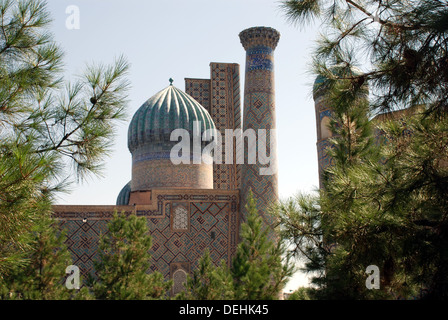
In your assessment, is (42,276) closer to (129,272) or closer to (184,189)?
(129,272)

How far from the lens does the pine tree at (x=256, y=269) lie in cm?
532

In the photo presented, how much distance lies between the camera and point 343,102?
395 cm

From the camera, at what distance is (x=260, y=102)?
37.9 ft

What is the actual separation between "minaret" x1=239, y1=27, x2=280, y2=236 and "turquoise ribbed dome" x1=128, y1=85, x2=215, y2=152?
2.10 m

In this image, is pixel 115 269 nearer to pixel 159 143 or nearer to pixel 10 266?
pixel 10 266

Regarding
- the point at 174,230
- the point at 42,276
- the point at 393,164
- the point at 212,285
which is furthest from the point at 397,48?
the point at 174,230

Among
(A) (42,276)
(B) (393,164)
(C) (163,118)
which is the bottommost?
(A) (42,276)

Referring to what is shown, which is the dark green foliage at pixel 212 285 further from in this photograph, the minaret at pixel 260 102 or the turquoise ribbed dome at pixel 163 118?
the turquoise ribbed dome at pixel 163 118

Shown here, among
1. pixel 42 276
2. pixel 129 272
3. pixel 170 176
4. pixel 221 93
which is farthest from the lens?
pixel 221 93

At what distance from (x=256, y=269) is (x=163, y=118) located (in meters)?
8.28

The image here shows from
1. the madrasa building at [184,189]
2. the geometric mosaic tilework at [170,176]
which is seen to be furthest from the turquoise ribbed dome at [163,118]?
the geometric mosaic tilework at [170,176]

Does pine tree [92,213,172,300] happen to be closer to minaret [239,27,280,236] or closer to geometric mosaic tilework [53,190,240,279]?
geometric mosaic tilework [53,190,240,279]
